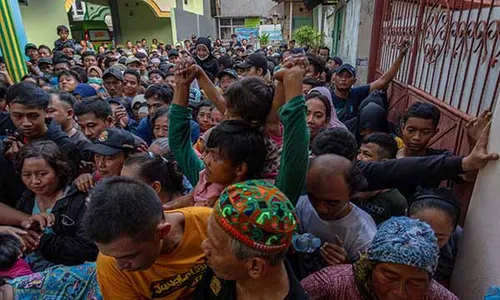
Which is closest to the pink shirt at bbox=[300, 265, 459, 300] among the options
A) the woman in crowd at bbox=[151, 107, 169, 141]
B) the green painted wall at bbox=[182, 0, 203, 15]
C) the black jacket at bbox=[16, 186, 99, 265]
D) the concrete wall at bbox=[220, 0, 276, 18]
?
the black jacket at bbox=[16, 186, 99, 265]

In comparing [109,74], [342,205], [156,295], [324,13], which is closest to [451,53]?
[342,205]

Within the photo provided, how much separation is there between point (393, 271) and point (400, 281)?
5 centimetres

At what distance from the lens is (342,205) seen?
151 centimetres

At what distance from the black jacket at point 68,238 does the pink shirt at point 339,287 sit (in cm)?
122

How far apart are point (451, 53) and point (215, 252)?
2785mm

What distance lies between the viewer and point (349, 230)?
4.94 ft

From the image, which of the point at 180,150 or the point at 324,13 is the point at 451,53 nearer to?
the point at 180,150

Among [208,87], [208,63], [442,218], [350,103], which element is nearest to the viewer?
[442,218]

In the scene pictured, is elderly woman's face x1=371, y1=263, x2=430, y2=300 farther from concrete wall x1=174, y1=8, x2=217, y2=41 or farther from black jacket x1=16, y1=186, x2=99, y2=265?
concrete wall x1=174, y1=8, x2=217, y2=41

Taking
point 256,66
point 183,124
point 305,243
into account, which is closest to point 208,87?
point 183,124

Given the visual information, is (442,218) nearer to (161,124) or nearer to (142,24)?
(161,124)

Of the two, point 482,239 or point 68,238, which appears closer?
point 482,239

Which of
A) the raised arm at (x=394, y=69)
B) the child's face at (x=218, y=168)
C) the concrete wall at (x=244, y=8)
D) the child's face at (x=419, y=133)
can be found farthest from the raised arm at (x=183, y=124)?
the concrete wall at (x=244, y=8)

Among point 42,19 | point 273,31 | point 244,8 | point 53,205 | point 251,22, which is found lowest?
point 53,205
